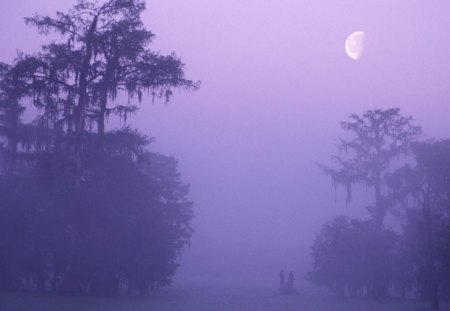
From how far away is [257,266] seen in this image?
13400 cm

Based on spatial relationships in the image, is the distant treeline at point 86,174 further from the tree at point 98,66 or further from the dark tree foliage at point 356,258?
the dark tree foliage at point 356,258

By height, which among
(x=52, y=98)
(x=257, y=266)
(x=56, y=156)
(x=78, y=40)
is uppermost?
(x=78, y=40)

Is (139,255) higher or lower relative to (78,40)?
lower

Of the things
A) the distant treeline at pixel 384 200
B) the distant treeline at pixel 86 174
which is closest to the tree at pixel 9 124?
the distant treeline at pixel 86 174

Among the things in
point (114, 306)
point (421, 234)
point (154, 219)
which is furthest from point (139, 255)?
point (421, 234)

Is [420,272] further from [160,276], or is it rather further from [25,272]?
[25,272]

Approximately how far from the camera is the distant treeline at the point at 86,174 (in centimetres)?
2981

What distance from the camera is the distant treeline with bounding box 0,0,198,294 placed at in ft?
97.8

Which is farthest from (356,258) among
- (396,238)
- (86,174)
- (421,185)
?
(86,174)

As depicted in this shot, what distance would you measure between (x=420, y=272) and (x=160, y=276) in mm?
17926

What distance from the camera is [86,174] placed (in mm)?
32219

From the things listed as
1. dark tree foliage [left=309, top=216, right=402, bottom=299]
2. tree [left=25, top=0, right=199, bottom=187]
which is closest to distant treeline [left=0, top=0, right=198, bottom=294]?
tree [left=25, top=0, right=199, bottom=187]

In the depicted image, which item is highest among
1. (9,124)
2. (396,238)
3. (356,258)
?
(9,124)

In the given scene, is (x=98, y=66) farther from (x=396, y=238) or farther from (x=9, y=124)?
(x=396, y=238)
